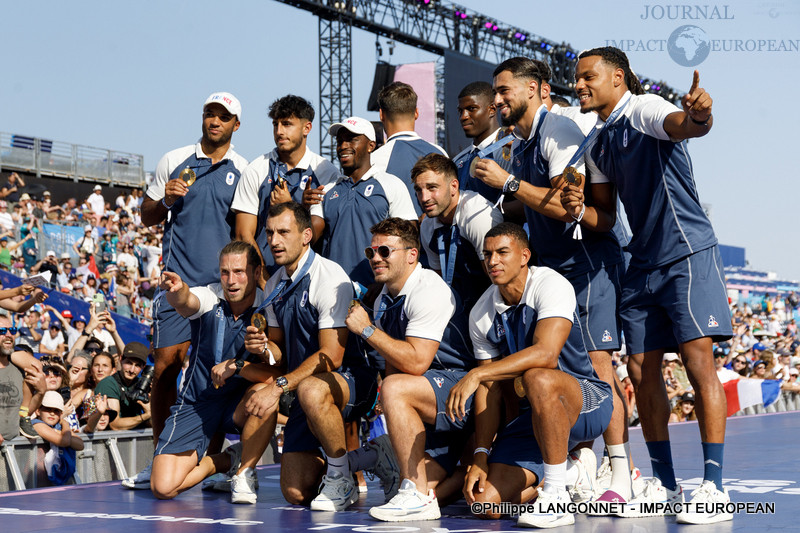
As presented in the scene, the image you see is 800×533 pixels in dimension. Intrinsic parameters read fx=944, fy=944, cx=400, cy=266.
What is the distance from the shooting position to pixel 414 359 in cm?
463

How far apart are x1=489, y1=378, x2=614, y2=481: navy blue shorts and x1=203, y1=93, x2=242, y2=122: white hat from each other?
259cm

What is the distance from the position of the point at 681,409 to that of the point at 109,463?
25.8 feet

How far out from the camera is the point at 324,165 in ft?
19.4

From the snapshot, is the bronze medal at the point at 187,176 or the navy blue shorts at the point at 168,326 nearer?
the bronze medal at the point at 187,176

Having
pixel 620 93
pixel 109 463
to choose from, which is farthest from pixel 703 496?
pixel 109 463

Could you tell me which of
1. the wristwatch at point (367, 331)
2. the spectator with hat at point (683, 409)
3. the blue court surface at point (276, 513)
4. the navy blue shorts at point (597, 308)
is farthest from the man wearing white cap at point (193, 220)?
the spectator with hat at point (683, 409)

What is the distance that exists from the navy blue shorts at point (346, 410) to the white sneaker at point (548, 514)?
4.54ft

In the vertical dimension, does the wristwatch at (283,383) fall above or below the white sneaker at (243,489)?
above

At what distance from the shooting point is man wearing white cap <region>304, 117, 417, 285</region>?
559cm

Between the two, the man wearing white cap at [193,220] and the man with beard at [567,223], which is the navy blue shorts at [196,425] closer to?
the man wearing white cap at [193,220]

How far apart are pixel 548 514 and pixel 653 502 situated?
608 mm

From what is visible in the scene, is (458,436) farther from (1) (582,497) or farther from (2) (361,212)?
(2) (361,212)

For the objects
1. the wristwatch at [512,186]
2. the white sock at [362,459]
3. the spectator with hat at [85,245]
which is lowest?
the white sock at [362,459]

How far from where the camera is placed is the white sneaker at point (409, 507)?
170 inches
